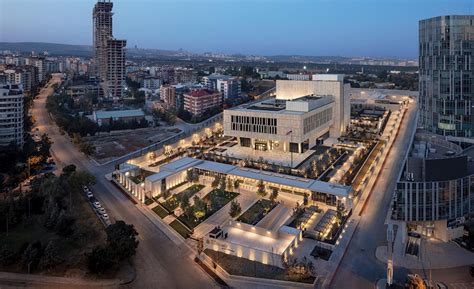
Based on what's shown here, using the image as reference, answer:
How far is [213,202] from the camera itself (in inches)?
726

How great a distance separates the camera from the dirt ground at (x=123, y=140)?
28.3 m

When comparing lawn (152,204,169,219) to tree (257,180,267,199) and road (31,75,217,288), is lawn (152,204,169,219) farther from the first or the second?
tree (257,180,267,199)

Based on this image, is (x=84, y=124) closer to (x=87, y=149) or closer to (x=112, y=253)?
(x=87, y=149)

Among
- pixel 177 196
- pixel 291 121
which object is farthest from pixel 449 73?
pixel 177 196

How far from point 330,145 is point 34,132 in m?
26.5

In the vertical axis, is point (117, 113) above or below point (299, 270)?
above

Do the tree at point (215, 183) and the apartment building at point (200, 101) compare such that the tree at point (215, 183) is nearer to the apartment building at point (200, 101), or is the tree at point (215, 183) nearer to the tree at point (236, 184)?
the tree at point (236, 184)

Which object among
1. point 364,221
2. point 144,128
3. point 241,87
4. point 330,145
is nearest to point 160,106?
point 144,128

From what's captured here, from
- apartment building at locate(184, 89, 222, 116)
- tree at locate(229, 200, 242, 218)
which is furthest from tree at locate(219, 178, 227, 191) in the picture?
apartment building at locate(184, 89, 222, 116)

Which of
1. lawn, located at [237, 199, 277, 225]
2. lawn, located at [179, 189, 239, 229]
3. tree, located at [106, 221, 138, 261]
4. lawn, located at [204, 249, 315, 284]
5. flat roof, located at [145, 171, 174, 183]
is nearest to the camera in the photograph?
lawn, located at [204, 249, 315, 284]

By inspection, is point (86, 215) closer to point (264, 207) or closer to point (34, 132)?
point (264, 207)

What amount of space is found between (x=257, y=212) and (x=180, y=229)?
3.51 meters

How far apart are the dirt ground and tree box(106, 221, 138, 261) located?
1338cm

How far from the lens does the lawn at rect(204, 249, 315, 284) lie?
12539mm
